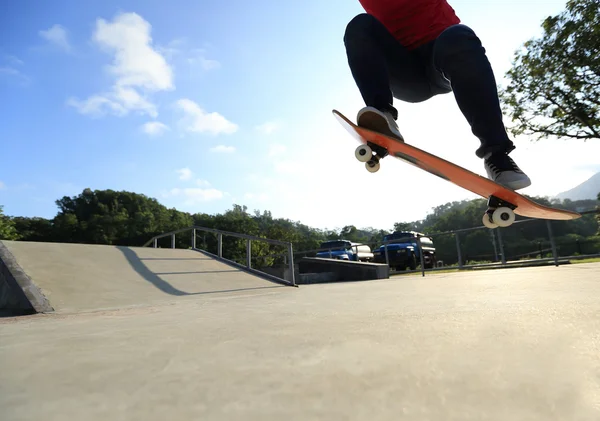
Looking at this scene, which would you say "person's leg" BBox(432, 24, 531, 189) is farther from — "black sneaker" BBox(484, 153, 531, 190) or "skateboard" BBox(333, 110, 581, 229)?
"skateboard" BBox(333, 110, 581, 229)

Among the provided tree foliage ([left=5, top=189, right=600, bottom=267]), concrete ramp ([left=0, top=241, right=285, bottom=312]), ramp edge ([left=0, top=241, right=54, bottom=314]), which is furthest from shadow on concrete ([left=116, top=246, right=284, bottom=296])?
tree foliage ([left=5, top=189, right=600, bottom=267])

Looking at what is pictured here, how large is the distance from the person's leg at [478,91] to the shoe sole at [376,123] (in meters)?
0.41

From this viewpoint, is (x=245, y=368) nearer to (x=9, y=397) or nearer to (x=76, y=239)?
(x=9, y=397)

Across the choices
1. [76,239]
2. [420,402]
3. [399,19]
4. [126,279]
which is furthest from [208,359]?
[76,239]

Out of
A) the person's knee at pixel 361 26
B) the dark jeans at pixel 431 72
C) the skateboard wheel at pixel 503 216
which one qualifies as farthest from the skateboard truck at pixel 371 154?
the skateboard wheel at pixel 503 216

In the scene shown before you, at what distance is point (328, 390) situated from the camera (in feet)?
2.17

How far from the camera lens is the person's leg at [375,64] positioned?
7.47ft

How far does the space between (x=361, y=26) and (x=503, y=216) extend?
1.48 m

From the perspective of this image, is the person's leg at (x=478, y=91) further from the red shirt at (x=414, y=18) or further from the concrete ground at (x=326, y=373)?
the concrete ground at (x=326, y=373)

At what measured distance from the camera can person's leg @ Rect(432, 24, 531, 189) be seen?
2.00 m

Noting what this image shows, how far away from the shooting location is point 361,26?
91.0 inches

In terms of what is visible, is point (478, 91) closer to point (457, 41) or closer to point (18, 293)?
point (457, 41)

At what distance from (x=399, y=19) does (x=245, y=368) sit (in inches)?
89.8

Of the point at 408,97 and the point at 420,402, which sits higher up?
the point at 408,97
